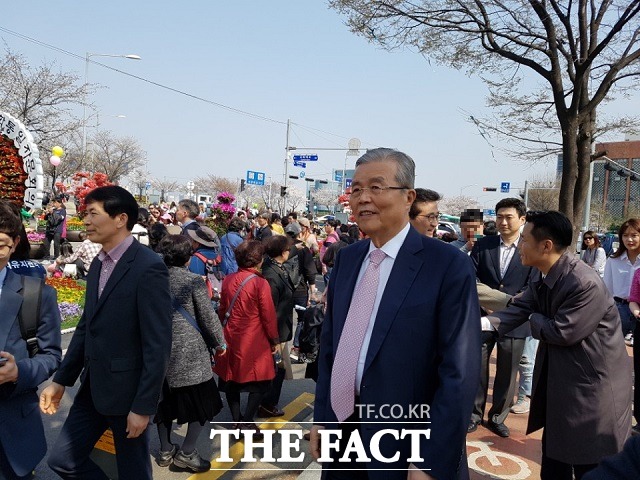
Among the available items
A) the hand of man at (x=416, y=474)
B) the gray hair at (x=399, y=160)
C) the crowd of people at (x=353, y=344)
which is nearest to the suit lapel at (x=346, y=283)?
the crowd of people at (x=353, y=344)

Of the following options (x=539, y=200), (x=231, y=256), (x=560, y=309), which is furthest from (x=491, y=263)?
(x=539, y=200)

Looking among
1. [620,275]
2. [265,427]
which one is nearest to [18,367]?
[265,427]

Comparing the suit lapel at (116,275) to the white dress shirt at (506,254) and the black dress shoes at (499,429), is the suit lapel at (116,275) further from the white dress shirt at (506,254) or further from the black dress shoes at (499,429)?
the black dress shoes at (499,429)

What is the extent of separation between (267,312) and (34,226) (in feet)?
62.4

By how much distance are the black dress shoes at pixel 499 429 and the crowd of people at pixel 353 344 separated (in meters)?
0.83

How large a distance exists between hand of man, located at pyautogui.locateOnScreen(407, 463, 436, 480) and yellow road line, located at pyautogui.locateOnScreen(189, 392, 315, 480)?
2.35m

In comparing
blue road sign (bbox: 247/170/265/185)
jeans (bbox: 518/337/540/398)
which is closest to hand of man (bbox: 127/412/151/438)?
jeans (bbox: 518/337/540/398)

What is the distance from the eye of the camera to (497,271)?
4723mm

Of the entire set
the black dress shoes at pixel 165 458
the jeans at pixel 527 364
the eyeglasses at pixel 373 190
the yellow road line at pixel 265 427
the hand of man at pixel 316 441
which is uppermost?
the eyeglasses at pixel 373 190

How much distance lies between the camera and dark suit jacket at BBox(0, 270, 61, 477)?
2.57 metres

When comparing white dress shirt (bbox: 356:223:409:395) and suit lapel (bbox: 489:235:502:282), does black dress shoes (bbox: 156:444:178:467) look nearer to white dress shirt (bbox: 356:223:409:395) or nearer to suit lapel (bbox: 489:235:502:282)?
white dress shirt (bbox: 356:223:409:395)

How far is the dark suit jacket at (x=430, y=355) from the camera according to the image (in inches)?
73.6

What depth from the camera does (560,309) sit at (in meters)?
2.84

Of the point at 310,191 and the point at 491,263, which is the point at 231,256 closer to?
the point at 491,263
